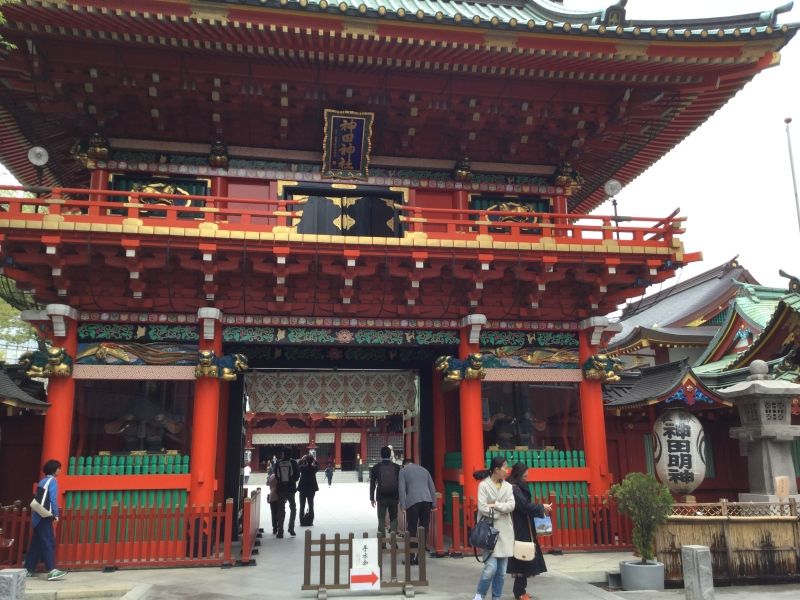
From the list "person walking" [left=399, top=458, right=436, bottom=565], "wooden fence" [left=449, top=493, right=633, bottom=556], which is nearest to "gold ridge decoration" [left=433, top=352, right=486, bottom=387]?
"person walking" [left=399, top=458, right=436, bottom=565]

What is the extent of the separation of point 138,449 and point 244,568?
292cm

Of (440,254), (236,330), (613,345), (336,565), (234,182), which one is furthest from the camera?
(613,345)

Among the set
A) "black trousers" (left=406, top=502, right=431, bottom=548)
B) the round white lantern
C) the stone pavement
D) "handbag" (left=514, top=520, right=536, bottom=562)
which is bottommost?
the stone pavement

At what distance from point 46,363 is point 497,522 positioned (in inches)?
325

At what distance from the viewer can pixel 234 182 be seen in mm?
13141

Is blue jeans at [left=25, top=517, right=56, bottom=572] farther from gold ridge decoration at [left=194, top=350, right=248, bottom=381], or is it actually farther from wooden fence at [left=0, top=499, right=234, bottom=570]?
gold ridge decoration at [left=194, top=350, right=248, bottom=381]

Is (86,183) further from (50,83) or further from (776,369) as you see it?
(776,369)

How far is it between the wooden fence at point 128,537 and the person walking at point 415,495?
2917 mm

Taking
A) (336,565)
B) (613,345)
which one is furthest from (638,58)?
(613,345)

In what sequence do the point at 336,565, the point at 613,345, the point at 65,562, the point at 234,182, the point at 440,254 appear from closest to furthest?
1. the point at 336,565
2. the point at 65,562
3. the point at 440,254
4. the point at 234,182
5. the point at 613,345

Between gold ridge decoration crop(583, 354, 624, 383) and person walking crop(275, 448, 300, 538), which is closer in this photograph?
gold ridge decoration crop(583, 354, 624, 383)

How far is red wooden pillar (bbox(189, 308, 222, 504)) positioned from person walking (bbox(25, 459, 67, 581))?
218cm

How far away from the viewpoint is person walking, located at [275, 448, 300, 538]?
15.0 meters

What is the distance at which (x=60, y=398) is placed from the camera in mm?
11047
